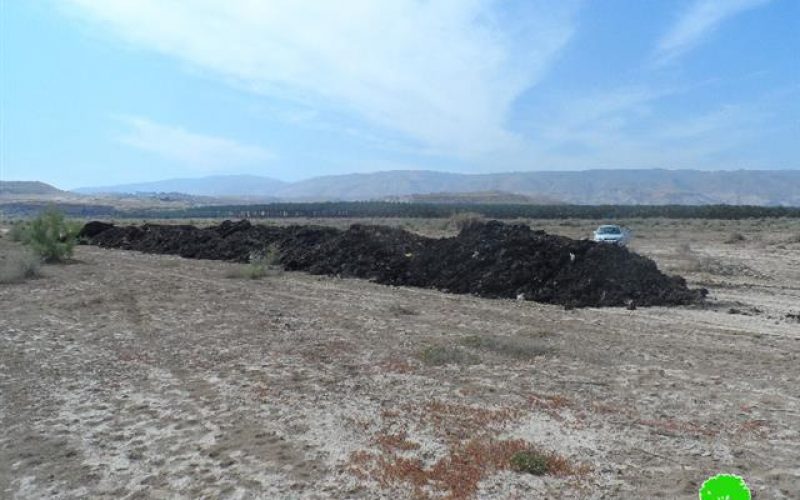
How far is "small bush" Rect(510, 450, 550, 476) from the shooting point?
6.16 meters

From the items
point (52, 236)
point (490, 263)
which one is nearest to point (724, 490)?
point (490, 263)

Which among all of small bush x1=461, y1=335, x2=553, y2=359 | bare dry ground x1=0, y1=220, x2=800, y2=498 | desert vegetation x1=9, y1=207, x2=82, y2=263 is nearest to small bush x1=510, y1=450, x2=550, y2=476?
bare dry ground x1=0, y1=220, x2=800, y2=498

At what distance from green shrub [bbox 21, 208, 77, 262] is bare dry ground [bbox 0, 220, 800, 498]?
11.6m

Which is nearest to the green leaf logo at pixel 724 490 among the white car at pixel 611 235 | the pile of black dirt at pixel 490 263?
the pile of black dirt at pixel 490 263

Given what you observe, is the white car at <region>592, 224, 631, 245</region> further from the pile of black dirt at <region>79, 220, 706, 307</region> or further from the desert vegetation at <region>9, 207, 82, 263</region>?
the desert vegetation at <region>9, 207, 82, 263</region>

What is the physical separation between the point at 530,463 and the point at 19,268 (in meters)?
20.0

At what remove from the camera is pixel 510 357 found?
35.6 ft

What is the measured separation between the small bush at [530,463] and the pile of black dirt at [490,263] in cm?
1113

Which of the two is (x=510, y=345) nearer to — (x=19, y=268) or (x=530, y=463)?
(x=530, y=463)

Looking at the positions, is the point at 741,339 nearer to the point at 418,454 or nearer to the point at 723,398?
the point at 723,398

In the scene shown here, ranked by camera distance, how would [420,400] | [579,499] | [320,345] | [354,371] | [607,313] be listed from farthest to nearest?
[607,313] → [320,345] → [354,371] → [420,400] → [579,499]

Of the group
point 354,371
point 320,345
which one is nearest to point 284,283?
point 320,345

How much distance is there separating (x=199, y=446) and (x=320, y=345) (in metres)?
5.06

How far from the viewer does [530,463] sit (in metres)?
6.23
